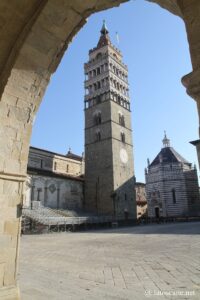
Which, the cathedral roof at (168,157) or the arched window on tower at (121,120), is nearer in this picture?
the arched window on tower at (121,120)

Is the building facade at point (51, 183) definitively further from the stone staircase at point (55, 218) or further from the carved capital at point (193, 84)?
the carved capital at point (193, 84)

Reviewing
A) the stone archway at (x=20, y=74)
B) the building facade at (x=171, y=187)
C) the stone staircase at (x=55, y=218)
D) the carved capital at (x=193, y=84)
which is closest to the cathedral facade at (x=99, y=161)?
the stone staircase at (x=55, y=218)

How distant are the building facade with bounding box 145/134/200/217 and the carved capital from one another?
3989 centimetres

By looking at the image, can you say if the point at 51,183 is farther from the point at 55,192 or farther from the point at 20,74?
the point at 20,74

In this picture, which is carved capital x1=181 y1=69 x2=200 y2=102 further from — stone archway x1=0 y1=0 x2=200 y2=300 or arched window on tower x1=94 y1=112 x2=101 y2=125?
arched window on tower x1=94 y1=112 x2=101 y2=125

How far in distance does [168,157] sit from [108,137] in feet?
49.1

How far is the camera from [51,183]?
2936 cm

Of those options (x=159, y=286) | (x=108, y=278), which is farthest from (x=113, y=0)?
(x=108, y=278)

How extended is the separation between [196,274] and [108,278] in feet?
5.77

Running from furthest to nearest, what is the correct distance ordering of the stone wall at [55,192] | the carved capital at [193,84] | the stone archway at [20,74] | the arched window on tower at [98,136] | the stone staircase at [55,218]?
the arched window on tower at [98,136] → the stone wall at [55,192] → the stone staircase at [55,218] → the stone archway at [20,74] → the carved capital at [193,84]

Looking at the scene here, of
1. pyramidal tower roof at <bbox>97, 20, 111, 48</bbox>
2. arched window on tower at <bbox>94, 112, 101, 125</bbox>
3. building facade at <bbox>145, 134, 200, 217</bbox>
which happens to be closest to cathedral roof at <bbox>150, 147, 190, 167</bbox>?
building facade at <bbox>145, 134, 200, 217</bbox>

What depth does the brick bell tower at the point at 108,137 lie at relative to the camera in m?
32.0

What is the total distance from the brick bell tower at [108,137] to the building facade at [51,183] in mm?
2455

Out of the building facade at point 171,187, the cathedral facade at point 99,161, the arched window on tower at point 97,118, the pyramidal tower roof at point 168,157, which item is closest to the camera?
the cathedral facade at point 99,161
